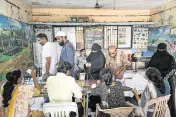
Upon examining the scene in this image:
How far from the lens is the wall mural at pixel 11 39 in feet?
11.1

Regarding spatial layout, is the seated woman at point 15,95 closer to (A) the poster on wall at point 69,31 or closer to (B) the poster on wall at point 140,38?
(A) the poster on wall at point 69,31

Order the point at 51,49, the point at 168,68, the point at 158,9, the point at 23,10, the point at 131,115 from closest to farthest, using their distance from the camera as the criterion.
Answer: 1. the point at 131,115
2. the point at 168,68
3. the point at 51,49
4. the point at 23,10
5. the point at 158,9

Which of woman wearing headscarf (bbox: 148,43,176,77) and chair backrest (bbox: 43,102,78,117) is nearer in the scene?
chair backrest (bbox: 43,102,78,117)

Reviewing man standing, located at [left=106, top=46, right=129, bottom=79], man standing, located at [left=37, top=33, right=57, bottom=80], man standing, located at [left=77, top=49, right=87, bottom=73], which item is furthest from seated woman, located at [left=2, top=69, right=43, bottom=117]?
man standing, located at [left=77, top=49, right=87, bottom=73]

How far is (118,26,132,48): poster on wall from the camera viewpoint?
6.60 m

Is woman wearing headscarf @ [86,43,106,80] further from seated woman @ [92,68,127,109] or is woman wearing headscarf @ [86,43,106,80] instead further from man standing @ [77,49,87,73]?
man standing @ [77,49,87,73]

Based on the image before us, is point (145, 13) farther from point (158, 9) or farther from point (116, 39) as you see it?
point (116, 39)

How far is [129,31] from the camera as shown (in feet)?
21.7

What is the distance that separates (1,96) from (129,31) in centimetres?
522

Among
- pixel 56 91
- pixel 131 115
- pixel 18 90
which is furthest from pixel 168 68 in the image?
pixel 18 90

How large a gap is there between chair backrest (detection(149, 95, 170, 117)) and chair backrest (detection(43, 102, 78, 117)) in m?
1.00

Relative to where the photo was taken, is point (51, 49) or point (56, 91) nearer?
point (56, 91)

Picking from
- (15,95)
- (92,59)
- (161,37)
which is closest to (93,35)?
Result: (161,37)

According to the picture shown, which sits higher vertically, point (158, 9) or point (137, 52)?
point (158, 9)
